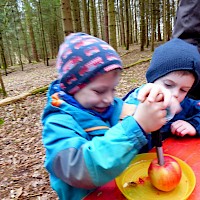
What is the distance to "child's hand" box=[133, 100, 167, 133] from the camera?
752 mm

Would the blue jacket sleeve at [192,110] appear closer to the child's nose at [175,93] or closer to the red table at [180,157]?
the red table at [180,157]

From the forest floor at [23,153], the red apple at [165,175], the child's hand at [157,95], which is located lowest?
the forest floor at [23,153]

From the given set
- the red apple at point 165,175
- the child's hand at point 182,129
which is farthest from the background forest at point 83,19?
the red apple at point 165,175

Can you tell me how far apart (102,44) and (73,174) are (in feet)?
1.85

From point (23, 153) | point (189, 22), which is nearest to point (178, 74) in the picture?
point (189, 22)

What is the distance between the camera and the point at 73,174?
0.83 metres

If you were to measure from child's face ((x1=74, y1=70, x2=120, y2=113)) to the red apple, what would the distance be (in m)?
0.32

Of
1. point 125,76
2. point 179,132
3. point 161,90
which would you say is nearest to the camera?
point 161,90

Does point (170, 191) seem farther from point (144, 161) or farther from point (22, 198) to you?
point (22, 198)

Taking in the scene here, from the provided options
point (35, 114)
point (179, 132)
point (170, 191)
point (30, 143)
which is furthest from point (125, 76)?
point (170, 191)

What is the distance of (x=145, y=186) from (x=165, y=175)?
0.13 metres

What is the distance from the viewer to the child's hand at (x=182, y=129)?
4.61 ft

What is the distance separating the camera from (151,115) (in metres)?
0.76

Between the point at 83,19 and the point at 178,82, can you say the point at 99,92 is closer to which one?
the point at 178,82
